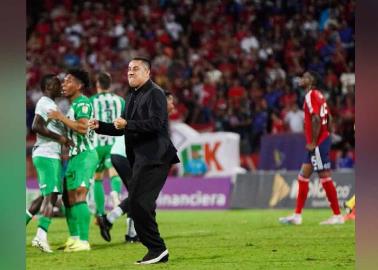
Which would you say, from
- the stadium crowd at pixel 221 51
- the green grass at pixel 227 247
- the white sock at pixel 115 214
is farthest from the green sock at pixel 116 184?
the stadium crowd at pixel 221 51

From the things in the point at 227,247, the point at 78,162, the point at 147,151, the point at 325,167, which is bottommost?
the point at 227,247

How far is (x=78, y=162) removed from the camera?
1098 centimetres

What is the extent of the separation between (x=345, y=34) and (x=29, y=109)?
31.5 ft

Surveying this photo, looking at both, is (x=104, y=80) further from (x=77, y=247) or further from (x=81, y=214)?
(x=77, y=247)

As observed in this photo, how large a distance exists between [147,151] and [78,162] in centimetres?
205

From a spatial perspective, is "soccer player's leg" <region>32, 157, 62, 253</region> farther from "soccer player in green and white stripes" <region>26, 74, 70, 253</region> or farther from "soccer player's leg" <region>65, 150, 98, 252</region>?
"soccer player's leg" <region>65, 150, 98, 252</region>

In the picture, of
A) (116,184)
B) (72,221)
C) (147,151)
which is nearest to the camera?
(147,151)

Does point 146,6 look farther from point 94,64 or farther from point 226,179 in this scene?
point 226,179

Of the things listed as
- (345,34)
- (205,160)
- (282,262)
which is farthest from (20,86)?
(345,34)

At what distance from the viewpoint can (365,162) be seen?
3.36m

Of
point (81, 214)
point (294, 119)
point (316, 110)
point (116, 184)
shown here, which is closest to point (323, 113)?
point (316, 110)

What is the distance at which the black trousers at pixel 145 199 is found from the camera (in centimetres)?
904

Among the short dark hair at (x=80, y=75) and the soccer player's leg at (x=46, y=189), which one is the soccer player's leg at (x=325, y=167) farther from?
the soccer player's leg at (x=46, y=189)

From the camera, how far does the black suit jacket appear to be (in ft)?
29.6
